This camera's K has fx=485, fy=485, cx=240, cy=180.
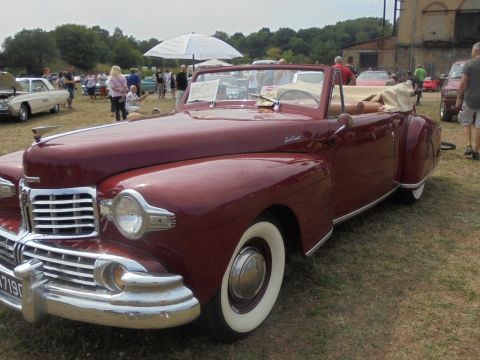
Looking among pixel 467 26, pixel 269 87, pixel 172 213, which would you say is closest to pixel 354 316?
pixel 172 213

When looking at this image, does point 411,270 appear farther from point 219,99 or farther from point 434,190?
point 434,190

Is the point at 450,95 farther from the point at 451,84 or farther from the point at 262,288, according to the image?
the point at 262,288

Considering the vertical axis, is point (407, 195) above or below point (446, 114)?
below

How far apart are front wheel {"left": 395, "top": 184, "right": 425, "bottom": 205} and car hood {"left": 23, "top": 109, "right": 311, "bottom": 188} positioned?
1961 millimetres

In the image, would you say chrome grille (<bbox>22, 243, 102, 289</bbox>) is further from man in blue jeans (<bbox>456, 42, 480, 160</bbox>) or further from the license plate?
man in blue jeans (<bbox>456, 42, 480, 160</bbox>)

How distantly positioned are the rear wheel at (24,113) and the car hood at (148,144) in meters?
11.9

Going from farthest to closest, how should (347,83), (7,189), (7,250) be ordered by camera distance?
(347,83) < (7,189) < (7,250)

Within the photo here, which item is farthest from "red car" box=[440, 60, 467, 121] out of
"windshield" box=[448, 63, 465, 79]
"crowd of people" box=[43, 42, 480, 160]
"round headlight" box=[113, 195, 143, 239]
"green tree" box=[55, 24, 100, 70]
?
"green tree" box=[55, 24, 100, 70]

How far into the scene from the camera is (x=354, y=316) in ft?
9.41

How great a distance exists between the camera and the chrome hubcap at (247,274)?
249 cm

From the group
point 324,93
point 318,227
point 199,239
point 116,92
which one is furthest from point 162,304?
point 116,92

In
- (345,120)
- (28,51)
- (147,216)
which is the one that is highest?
(28,51)

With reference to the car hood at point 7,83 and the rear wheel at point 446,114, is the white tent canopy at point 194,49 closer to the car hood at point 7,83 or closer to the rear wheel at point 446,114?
the car hood at point 7,83

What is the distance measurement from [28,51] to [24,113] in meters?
73.3
